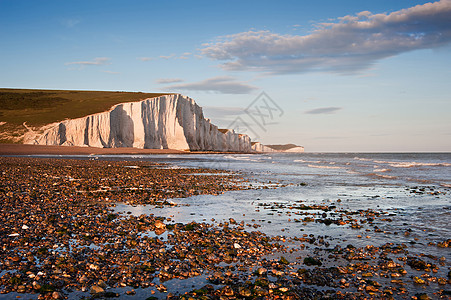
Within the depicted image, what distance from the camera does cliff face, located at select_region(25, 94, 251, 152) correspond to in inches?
2707

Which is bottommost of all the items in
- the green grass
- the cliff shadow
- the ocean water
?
the ocean water

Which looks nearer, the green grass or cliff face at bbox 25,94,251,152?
cliff face at bbox 25,94,251,152

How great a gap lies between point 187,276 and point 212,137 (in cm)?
9803

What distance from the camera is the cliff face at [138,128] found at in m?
68.8

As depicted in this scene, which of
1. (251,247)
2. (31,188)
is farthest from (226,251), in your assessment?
(31,188)

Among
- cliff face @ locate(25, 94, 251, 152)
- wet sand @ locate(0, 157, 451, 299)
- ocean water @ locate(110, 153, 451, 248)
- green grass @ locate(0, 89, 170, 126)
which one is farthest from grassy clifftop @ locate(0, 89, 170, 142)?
wet sand @ locate(0, 157, 451, 299)

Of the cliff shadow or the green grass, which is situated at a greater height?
the green grass

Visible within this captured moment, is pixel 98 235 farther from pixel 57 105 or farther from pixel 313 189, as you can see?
pixel 57 105

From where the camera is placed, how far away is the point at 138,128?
7406 cm

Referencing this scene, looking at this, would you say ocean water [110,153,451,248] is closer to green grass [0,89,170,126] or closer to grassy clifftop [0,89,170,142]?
green grass [0,89,170,126]

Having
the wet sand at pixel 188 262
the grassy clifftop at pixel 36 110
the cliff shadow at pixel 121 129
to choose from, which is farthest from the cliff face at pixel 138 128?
the wet sand at pixel 188 262

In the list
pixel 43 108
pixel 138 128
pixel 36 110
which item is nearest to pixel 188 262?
pixel 138 128

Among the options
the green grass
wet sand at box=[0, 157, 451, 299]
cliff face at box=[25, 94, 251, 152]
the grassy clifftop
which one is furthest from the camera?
the green grass

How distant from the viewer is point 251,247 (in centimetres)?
602
